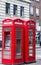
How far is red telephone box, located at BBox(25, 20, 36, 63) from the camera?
1552 centimetres

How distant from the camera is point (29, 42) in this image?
623 inches

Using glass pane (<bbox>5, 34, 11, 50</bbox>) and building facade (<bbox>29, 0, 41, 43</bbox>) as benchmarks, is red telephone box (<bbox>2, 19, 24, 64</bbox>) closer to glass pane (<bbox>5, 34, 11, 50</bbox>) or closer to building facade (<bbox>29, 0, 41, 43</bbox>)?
glass pane (<bbox>5, 34, 11, 50</bbox>)

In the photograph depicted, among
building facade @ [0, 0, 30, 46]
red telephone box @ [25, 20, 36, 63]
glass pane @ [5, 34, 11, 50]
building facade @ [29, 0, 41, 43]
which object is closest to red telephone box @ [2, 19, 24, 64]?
glass pane @ [5, 34, 11, 50]

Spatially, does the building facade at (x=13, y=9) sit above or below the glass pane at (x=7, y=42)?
above

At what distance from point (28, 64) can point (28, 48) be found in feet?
2.87

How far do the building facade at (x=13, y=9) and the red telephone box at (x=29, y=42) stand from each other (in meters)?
19.1

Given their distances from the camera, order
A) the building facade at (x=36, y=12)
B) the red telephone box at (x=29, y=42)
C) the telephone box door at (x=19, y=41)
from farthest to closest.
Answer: the building facade at (x=36, y=12), the red telephone box at (x=29, y=42), the telephone box door at (x=19, y=41)

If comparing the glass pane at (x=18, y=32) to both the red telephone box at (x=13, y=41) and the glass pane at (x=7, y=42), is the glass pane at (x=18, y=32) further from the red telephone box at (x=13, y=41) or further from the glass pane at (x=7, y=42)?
the glass pane at (x=7, y=42)

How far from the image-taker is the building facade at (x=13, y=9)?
1391 inches

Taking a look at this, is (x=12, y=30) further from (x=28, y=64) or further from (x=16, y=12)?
(x=16, y=12)

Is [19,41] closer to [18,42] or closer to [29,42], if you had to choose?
[18,42]

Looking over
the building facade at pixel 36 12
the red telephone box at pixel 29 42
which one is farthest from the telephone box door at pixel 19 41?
the building facade at pixel 36 12

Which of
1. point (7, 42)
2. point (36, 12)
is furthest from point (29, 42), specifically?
point (36, 12)

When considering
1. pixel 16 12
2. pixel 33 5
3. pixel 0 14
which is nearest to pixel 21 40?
pixel 0 14
